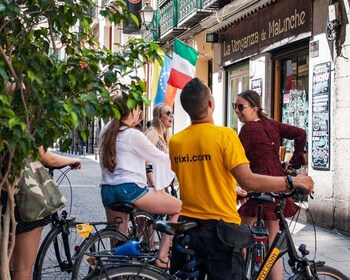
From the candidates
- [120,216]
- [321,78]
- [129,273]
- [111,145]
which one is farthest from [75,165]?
[321,78]

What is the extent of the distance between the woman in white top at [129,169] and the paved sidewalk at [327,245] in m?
2.34

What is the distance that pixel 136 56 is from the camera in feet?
12.6

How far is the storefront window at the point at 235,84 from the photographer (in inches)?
623

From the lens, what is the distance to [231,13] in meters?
15.5

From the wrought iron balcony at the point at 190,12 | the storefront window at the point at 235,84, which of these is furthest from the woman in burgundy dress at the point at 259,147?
the wrought iron balcony at the point at 190,12

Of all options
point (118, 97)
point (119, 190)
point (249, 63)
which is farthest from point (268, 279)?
point (249, 63)

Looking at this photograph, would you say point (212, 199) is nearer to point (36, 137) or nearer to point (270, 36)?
point (36, 137)

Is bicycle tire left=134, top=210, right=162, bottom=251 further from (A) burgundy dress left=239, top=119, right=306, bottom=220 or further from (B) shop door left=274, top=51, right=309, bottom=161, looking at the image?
(B) shop door left=274, top=51, right=309, bottom=161

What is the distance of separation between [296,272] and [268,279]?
714mm

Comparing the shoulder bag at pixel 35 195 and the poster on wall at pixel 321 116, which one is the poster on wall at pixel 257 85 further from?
the shoulder bag at pixel 35 195

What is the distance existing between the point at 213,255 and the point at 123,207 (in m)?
1.86

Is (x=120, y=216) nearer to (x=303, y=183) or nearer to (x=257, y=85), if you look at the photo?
(x=303, y=183)

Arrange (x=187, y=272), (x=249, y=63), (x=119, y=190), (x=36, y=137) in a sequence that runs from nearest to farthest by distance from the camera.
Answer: (x=36, y=137) < (x=187, y=272) < (x=119, y=190) < (x=249, y=63)

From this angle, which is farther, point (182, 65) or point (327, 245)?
point (182, 65)
